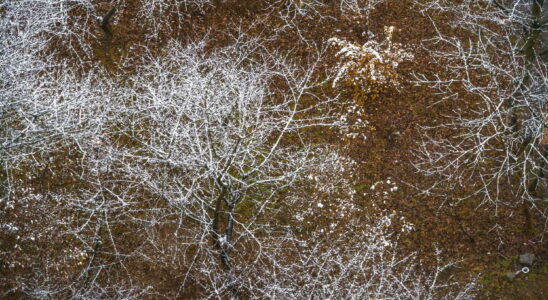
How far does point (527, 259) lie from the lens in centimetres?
1038

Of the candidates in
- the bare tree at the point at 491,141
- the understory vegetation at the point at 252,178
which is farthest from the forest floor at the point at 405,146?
the bare tree at the point at 491,141

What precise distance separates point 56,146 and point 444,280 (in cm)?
775

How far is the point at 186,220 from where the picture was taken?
10.5 meters

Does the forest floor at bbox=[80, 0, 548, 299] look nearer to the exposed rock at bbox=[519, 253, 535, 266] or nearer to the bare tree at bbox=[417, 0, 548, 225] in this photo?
the exposed rock at bbox=[519, 253, 535, 266]

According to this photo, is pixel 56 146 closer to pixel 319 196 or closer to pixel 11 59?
pixel 11 59

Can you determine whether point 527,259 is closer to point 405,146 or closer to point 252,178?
point 405,146

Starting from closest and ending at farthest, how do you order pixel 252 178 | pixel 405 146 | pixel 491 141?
pixel 252 178 → pixel 405 146 → pixel 491 141

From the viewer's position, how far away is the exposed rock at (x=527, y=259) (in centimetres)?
1036

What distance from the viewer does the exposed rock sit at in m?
10.4

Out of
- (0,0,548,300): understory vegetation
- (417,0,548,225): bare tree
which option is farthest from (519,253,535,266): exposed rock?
(417,0,548,225): bare tree

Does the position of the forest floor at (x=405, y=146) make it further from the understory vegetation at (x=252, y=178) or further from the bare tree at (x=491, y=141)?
the bare tree at (x=491, y=141)

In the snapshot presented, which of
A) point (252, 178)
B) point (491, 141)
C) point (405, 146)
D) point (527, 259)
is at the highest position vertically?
point (252, 178)

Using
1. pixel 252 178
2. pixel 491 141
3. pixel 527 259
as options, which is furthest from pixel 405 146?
pixel 252 178

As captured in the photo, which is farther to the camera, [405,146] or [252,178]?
[405,146]
